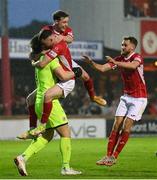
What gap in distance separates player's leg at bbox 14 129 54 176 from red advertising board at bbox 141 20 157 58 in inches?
1002

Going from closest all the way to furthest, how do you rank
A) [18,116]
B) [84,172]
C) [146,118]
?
[84,172], [18,116], [146,118]

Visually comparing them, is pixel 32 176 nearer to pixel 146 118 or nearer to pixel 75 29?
pixel 146 118

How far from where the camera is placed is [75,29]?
38531mm

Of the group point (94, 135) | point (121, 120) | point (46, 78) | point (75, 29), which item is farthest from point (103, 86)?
point (46, 78)

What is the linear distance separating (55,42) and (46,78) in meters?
0.56

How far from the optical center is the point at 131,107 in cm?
1585

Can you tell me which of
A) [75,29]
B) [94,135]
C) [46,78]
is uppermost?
[46,78]

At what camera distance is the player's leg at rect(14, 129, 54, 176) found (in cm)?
1302

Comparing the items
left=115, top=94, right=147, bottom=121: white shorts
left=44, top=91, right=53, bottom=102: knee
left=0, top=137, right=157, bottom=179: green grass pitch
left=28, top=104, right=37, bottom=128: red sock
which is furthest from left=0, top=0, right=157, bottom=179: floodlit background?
left=44, top=91, right=53, bottom=102: knee

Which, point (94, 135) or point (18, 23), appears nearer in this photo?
point (94, 135)

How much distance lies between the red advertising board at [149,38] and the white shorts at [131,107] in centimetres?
2286

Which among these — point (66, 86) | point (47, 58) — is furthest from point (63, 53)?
point (66, 86)

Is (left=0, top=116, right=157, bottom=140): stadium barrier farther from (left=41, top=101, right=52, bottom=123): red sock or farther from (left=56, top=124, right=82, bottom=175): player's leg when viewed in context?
(left=41, top=101, right=52, bottom=123): red sock

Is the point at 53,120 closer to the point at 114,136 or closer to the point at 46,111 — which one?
the point at 46,111
